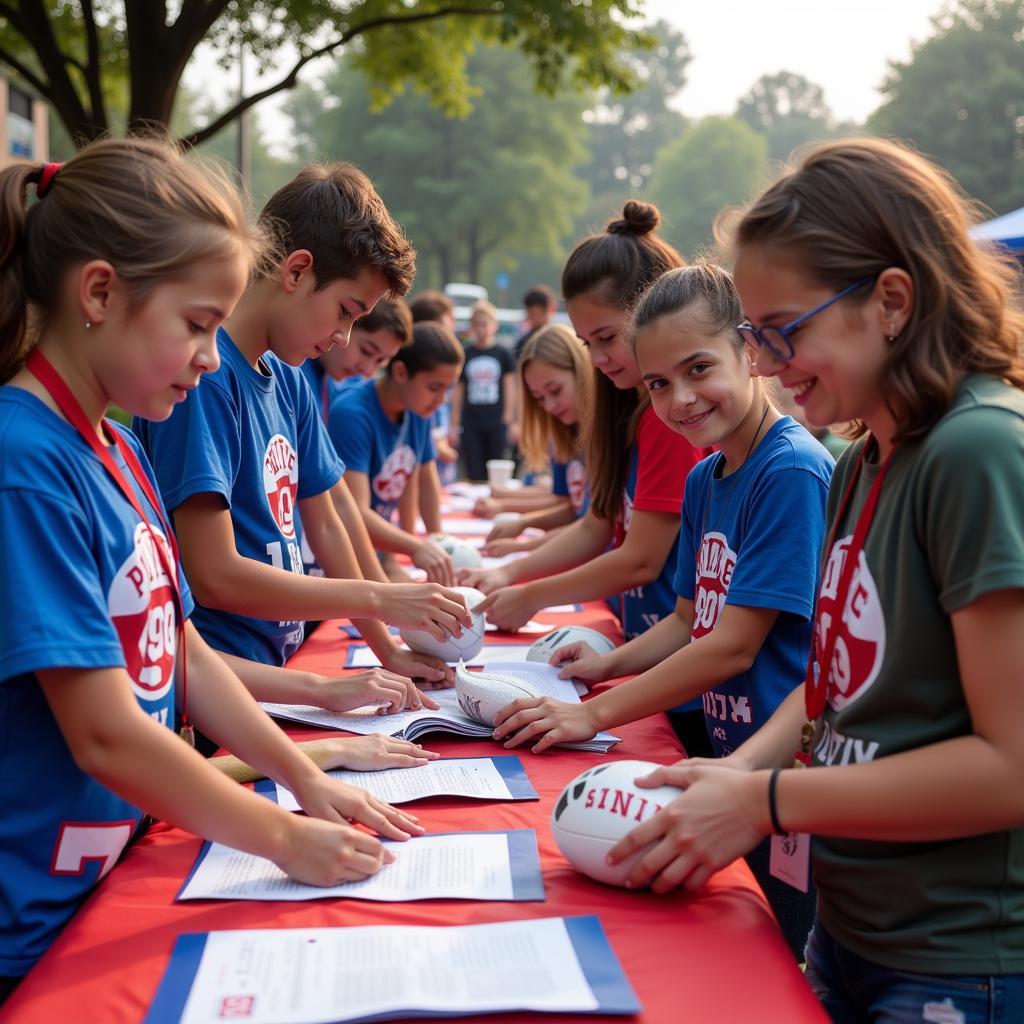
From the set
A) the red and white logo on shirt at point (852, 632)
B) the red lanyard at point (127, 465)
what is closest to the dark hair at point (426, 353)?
the red lanyard at point (127, 465)

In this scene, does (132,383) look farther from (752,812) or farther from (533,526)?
(533,526)

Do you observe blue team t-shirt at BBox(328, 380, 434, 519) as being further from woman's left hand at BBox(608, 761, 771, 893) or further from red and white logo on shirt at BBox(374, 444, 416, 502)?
woman's left hand at BBox(608, 761, 771, 893)

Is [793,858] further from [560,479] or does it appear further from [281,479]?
[560,479]

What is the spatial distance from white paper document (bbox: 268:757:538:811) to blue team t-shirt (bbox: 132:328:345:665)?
63 centimetres

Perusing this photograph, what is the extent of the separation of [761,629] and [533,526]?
9.38 ft

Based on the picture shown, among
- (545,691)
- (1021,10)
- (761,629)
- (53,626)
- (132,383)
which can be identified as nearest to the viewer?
(53,626)

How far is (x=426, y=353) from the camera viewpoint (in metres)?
4.42

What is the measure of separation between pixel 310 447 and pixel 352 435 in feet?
5.32

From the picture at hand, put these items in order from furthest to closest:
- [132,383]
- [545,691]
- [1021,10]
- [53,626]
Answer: [1021,10], [545,691], [132,383], [53,626]

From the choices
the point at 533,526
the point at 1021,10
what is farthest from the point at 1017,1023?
the point at 1021,10

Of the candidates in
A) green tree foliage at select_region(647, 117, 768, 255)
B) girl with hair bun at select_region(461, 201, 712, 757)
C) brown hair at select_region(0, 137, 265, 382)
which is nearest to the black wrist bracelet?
brown hair at select_region(0, 137, 265, 382)

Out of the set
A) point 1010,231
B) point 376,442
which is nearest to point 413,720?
point 376,442

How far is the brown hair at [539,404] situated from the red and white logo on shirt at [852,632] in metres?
2.58

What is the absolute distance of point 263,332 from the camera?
235 centimetres
